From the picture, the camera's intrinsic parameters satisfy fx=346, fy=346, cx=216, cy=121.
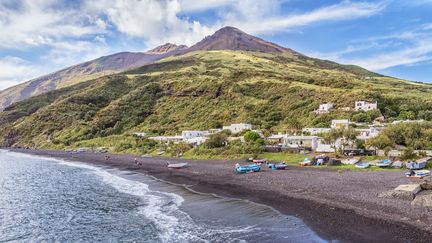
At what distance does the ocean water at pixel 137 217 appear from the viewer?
23.9 meters

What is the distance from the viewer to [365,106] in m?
102

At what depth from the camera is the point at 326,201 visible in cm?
3042

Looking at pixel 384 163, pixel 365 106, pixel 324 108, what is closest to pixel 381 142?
pixel 384 163

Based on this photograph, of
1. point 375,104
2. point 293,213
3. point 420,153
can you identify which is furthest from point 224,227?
point 375,104

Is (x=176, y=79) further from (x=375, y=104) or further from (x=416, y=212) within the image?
(x=416, y=212)

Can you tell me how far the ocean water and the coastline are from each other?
1.97 m

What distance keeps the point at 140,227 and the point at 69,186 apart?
2766cm

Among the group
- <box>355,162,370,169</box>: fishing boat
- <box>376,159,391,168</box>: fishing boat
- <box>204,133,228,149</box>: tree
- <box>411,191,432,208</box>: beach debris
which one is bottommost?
<box>411,191,432,208</box>: beach debris

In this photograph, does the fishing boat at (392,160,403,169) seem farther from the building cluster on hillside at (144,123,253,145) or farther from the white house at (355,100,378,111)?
the white house at (355,100,378,111)

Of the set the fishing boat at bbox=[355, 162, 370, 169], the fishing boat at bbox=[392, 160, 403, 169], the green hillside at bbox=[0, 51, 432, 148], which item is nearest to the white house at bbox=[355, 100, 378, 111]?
the green hillside at bbox=[0, 51, 432, 148]

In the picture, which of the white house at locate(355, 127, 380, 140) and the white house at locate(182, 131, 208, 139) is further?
the white house at locate(182, 131, 208, 139)

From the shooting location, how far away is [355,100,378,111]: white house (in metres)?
101

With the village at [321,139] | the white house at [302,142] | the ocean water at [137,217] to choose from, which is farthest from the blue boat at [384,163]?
the ocean water at [137,217]

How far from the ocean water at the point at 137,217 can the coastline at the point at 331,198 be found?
1.97 meters
